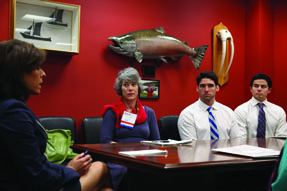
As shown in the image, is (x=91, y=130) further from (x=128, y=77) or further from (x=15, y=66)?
(x=15, y=66)

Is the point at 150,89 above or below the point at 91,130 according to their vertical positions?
above

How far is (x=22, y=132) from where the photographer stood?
1250 mm

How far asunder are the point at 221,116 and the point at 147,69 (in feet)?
3.74

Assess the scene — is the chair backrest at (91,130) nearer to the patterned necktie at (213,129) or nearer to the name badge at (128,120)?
the name badge at (128,120)

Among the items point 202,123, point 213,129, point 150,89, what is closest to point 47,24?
point 150,89

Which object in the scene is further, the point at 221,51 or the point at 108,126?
the point at 221,51

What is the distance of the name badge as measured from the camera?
2820mm

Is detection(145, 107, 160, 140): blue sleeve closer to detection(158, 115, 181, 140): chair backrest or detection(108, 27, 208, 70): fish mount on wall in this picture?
detection(158, 115, 181, 140): chair backrest

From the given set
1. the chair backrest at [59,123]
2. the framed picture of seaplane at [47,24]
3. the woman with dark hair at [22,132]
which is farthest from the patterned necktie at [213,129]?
the woman with dark hair at [22,132]

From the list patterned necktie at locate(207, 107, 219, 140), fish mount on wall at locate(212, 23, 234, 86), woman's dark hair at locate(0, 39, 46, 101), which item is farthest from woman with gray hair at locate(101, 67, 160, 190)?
fish mount on wall at locate(212, 23, 234, 86)

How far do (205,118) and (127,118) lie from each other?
89cm

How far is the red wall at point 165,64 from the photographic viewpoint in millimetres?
3533

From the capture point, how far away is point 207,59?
454 cm

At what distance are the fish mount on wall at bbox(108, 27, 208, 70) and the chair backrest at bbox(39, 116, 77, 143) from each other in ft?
3.20
